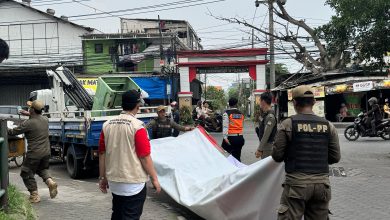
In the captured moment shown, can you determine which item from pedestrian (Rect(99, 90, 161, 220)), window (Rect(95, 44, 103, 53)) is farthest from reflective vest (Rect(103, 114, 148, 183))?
window (Rect(95, 44, 103, 53))

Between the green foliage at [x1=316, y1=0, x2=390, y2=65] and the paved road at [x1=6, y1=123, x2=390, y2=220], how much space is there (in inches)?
212

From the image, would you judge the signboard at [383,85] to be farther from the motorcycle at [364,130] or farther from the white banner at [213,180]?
the white banner at [213,180]

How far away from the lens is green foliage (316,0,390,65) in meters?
15.2

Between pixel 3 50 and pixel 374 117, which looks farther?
→ pixel 374 117

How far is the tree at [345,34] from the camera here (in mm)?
15297

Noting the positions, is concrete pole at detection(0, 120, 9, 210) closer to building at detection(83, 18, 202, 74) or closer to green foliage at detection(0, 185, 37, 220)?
green foliage at detection(0, 185, 37, 220)

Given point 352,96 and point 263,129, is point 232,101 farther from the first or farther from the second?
point 352,96

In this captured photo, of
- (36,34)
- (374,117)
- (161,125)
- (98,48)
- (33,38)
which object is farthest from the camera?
(33,38)

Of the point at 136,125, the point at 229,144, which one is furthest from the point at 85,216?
the point at 229,144

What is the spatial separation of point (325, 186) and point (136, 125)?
1.87m

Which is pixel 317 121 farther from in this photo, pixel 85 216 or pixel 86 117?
pixel 86 117

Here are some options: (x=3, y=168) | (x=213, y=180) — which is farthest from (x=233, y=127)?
(x=3, y=168)

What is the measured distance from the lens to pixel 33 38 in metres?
41.8

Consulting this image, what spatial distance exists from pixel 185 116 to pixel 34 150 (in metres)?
22.7
